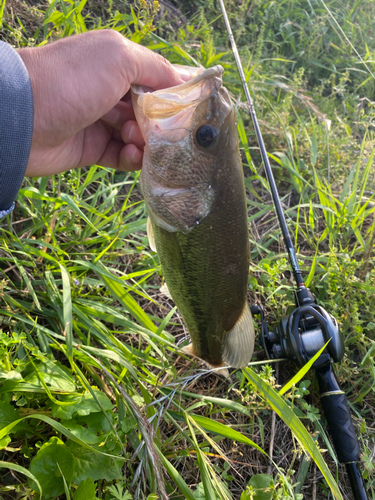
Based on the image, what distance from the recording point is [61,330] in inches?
89.0

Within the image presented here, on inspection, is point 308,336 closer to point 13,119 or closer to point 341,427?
point 341,427

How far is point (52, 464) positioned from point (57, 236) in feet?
4.96

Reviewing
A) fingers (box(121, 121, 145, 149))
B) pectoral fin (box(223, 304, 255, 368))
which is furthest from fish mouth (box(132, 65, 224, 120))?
pectoral fin (box(223, 304, 255, 368))

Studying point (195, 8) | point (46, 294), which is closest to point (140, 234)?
point (46, 294)

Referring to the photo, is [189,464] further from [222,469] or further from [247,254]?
[247,254]

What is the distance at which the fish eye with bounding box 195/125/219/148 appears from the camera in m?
1.84

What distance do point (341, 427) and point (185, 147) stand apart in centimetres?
198

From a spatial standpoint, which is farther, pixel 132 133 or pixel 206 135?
pixel 132 133

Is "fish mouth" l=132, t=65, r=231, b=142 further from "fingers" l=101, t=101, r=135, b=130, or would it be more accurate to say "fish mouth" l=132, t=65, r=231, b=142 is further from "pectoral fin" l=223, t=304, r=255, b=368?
"pectoral fin" l=223, t=304, r=255, b=368

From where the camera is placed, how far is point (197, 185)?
190 centimetres

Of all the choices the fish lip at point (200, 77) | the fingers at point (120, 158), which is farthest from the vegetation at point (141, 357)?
the fish lip at point (200, 77)

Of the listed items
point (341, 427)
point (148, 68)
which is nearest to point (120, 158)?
point (148, 68)

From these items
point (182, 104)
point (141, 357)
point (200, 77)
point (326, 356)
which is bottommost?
point (141, 357)

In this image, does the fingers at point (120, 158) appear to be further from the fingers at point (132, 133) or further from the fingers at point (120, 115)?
the fingers at point (120, 115)
